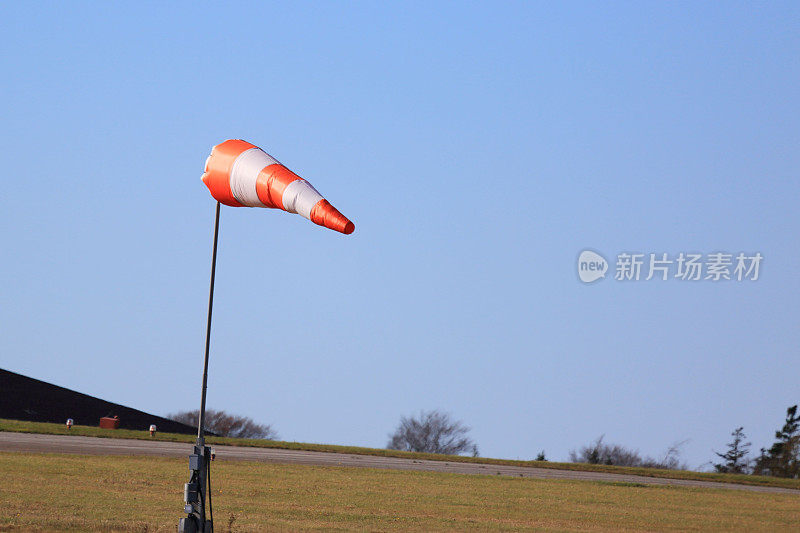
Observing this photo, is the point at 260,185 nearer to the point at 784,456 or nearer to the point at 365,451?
the point at 365,451

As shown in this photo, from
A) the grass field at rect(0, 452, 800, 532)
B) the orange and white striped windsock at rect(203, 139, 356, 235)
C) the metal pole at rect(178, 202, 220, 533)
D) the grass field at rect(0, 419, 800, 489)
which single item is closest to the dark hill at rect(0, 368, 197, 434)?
the grass field at rect(0, 419, 800, 489)

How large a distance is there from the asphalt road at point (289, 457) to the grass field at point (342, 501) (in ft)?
8.08

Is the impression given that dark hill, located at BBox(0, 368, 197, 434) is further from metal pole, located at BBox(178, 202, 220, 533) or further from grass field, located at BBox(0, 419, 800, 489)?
metal pole, located at BBox(178, 202, 220, 533)

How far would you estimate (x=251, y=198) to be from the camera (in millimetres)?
12055

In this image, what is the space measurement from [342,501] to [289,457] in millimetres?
14625

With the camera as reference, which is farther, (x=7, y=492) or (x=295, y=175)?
(x=7, y=492)

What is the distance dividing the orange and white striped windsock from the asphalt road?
21.1 m

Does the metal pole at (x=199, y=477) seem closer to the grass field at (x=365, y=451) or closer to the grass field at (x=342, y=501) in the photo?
the grass field at (x=342, y=501)

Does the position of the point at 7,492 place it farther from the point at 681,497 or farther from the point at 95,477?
the point at 681,497

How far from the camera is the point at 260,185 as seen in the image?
11.9 metres

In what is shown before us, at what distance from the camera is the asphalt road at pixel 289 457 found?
32.8 meters

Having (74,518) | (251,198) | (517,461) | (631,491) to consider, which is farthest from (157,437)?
(251,198)

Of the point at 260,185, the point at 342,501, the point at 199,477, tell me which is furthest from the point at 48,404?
the point at 260,185

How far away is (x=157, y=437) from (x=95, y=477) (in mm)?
17730
